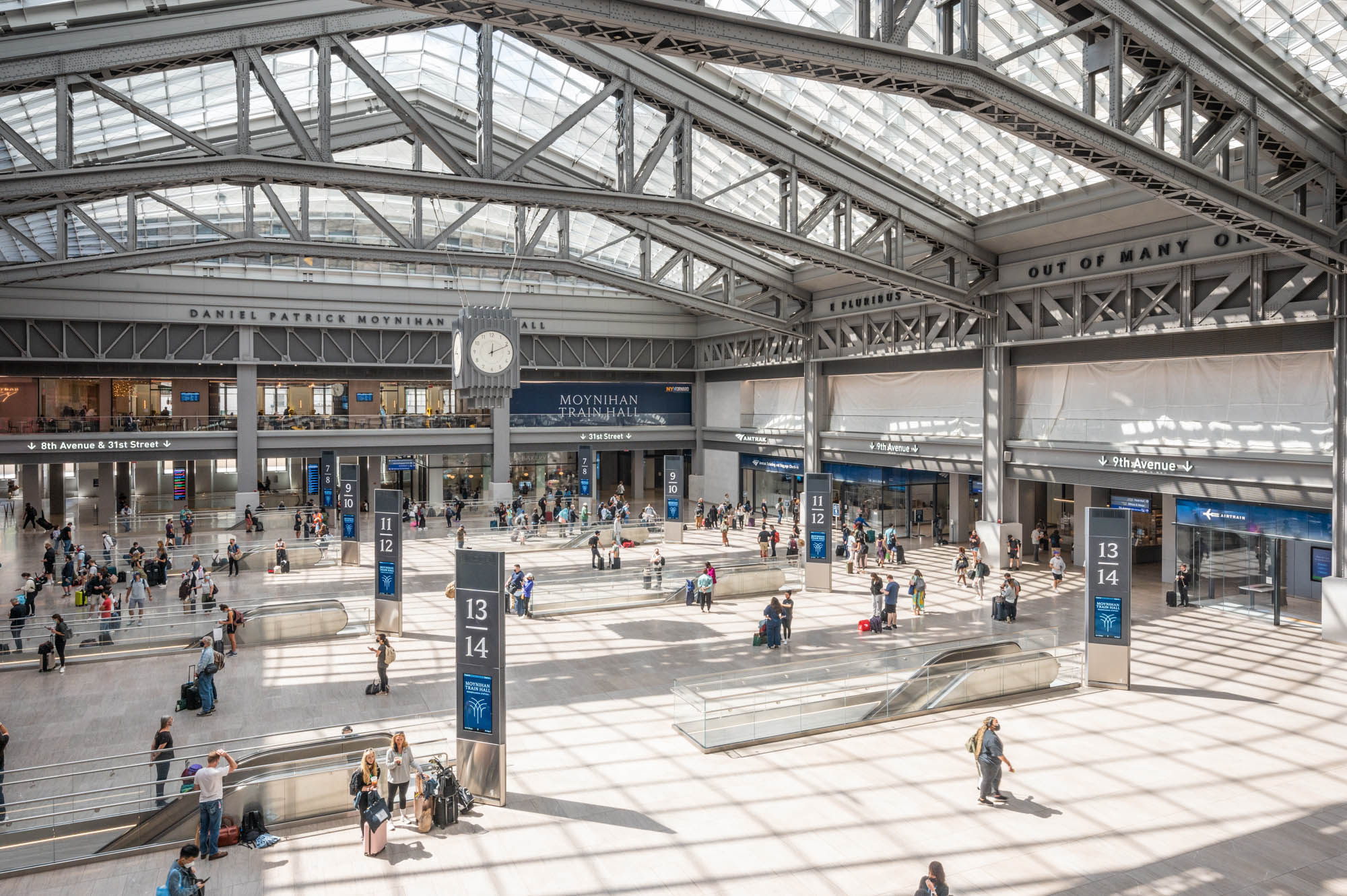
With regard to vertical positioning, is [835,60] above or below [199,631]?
above

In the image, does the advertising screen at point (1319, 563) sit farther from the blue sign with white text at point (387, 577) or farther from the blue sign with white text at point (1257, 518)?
the blue sign with white text at point (387, 577)

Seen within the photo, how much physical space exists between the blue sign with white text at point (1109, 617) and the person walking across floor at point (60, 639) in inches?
871

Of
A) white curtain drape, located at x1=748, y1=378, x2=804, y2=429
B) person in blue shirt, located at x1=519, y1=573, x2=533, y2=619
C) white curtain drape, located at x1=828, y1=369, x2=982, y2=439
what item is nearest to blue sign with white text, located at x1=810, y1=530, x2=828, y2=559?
white curtain drape, located at x1=828, y1=369, x2=982, y2=439

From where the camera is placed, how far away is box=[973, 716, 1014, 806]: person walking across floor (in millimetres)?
11492

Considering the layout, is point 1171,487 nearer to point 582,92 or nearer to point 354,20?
point 582,92

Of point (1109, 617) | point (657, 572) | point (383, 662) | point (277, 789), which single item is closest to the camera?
point (277, 789)

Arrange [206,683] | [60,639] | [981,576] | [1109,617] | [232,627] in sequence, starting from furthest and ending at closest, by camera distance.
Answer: [981,576] < [232,627] < [60,639] < [1109,617] < [206,683]

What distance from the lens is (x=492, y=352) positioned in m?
25.0

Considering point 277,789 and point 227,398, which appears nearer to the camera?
point 277,789

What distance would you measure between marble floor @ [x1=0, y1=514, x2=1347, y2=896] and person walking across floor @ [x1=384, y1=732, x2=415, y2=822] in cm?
60

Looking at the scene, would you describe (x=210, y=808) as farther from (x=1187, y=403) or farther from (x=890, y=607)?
(x=1187, y=403)

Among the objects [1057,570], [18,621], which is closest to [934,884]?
[1057,570]

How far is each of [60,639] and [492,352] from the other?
41.0ft

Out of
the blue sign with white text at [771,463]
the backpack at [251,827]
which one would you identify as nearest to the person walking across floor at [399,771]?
the backpack at [251,827]
